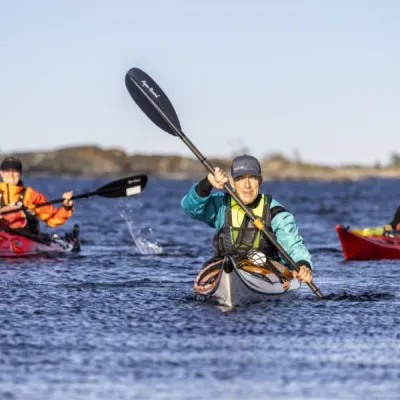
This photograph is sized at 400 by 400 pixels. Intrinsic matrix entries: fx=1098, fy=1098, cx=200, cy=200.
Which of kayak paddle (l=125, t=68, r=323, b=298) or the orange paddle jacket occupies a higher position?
kayak paddle (l=125, t=68, r=323, b=298)

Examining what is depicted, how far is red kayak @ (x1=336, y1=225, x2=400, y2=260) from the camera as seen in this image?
2217 centimetres

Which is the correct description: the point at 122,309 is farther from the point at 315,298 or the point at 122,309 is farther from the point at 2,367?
the point at 2,367

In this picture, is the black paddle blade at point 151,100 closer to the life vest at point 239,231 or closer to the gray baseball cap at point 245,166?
the life vest at point 239,231

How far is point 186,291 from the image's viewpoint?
15258 millimetres

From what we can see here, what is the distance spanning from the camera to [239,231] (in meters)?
13.2

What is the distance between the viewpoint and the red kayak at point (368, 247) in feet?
72.7

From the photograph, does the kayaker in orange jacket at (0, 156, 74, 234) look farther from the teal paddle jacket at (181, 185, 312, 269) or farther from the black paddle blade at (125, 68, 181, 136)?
the teal paddle jacket at (181, 185, 312, 269)

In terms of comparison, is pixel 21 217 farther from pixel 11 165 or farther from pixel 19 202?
pixel 11 165

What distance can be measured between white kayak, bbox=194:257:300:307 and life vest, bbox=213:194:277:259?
29 centimetres

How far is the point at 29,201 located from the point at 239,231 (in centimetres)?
801

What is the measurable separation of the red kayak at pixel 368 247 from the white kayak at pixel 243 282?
8.84m

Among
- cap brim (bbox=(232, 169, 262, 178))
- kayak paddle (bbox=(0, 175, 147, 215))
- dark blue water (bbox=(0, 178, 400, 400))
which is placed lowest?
dark blue water (bbox=(0, 178, 400, 400))

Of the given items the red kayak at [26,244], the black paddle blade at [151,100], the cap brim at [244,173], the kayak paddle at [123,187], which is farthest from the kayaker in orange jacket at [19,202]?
the cap brim at [244,173]

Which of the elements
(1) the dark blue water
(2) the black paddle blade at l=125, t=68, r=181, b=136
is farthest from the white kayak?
(2) the black paddle blade at l=125, t=68, r=181, b=136
